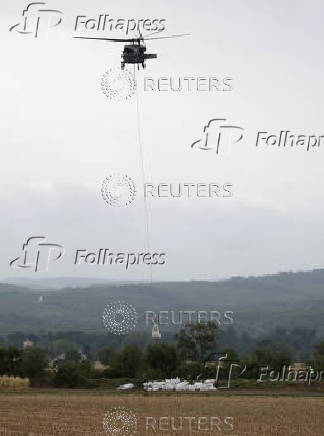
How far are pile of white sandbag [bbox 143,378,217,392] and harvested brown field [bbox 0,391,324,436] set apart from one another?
4.67 m

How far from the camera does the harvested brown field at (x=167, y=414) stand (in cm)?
3619

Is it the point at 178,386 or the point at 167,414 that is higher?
the point at 178,386

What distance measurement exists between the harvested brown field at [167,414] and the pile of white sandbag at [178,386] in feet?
15.3

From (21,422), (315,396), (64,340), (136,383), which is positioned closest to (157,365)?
(136,383)

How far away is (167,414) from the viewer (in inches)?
1665

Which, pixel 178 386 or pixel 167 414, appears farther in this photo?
pixel 178 386

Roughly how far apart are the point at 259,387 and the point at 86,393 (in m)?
14.0

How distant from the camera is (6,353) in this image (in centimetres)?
7256

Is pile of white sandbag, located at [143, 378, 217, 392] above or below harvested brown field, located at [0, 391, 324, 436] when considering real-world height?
above

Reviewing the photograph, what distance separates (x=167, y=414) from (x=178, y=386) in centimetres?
1865

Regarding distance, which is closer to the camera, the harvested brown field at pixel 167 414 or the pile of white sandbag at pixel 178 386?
the harvested brown field at pixel 167 414

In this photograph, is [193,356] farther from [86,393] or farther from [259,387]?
[86,393]

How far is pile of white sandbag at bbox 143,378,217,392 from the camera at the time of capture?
2381 inches

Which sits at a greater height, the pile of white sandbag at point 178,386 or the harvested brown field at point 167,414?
the pile of white sandbag at point 178,386
